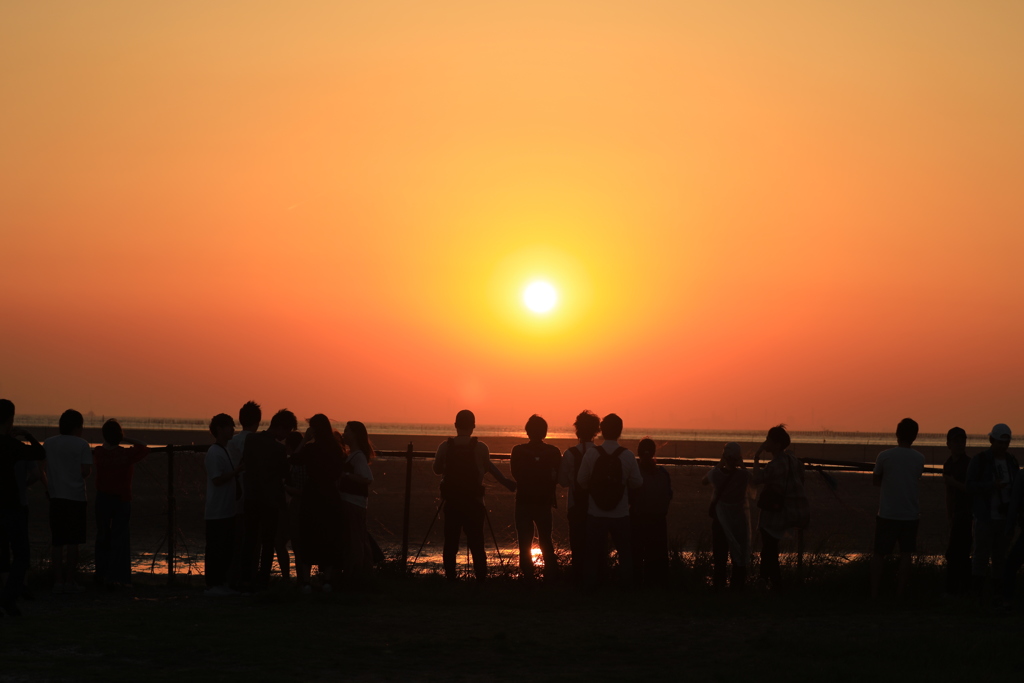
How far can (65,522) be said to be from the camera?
367 inches

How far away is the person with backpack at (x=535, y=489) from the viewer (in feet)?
33.3

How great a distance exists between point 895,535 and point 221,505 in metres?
6.94

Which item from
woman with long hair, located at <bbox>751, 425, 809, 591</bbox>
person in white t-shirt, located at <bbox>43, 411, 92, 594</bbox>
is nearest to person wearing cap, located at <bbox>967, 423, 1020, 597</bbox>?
woman with long hair, located at <bbox>751, 425, 809, 591</bbox>

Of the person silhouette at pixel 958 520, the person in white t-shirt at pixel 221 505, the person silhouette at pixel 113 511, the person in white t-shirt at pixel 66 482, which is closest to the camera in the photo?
the person in white t-shirt at pixel 66 482

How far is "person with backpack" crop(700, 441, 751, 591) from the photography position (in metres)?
9.58

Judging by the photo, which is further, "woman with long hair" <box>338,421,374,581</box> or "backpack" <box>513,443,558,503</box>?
"backpack" <box>513,443,558,503</box>

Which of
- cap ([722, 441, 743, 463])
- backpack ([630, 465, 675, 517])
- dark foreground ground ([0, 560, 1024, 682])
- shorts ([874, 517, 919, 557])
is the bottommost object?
dark foreground ground ([0, 560, 1024, 682])

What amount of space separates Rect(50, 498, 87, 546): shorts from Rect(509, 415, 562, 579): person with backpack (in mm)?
4509

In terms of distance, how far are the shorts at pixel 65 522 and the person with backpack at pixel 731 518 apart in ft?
21.2

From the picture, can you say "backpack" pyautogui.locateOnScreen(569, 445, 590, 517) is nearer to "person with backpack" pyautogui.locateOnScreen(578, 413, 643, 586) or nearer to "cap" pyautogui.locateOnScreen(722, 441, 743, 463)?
"person with backpack" pyautogui.locateOnScreen(578, 413, 643, 586)

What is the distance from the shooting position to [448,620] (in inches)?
329

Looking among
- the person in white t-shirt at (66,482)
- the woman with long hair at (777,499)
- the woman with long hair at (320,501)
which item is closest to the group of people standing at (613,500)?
the woman with long hair at (777,499)

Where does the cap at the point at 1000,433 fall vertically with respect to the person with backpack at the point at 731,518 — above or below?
above

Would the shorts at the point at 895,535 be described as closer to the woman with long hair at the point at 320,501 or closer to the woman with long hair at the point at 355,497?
the woman with long hair at the point at 355,497
